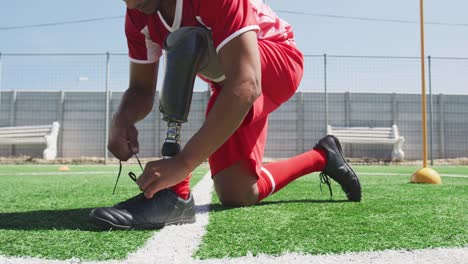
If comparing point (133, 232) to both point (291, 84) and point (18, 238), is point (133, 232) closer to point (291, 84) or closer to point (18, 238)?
point (18, 238)

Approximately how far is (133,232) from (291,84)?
50.0 inches

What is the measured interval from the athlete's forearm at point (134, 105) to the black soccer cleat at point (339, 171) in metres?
1.11

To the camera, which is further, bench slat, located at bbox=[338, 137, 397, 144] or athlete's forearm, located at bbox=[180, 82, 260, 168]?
bench slat, located at bbox=[338, 137, 397, 144]

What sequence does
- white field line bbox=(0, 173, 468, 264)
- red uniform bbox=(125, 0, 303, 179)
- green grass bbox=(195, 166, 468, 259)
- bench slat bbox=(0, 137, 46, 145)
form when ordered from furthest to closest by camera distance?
bench slat bbox=(0, 137, 46, 145), red uniform bbox=(125, 0, 303, 179), green grass bbox=(195, 166, 468, 259), white field line bbox=(0, 173, 468, 264)

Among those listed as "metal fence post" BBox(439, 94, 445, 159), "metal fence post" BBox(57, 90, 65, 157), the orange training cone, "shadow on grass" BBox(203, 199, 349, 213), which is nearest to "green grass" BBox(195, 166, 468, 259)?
"shadow on grass" BBox(203, 199, 349, 213)

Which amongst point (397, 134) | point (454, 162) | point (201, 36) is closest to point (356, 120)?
point (397, 134)

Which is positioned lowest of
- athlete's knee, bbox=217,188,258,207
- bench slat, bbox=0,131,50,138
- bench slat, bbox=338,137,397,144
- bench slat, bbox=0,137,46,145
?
athlete's knee, bbox=217,188,258,207

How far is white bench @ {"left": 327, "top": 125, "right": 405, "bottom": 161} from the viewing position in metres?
11.1

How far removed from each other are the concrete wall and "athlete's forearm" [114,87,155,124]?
8804 millimetres

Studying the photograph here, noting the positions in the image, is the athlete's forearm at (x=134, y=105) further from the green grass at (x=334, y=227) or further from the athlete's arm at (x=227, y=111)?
the athlete's arm at (x=227, y=111)

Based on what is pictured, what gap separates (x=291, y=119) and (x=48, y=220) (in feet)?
32.6

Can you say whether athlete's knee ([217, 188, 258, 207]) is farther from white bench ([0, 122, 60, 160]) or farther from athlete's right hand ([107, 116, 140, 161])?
white bench ([0, 122, 60, 160])

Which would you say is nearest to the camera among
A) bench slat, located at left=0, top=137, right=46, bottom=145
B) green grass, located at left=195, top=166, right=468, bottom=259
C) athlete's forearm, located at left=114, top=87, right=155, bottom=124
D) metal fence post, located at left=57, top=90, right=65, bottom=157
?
green grass, located at left=195, top=166, right=468, bottom=259

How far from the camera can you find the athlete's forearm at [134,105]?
1.97 meters
